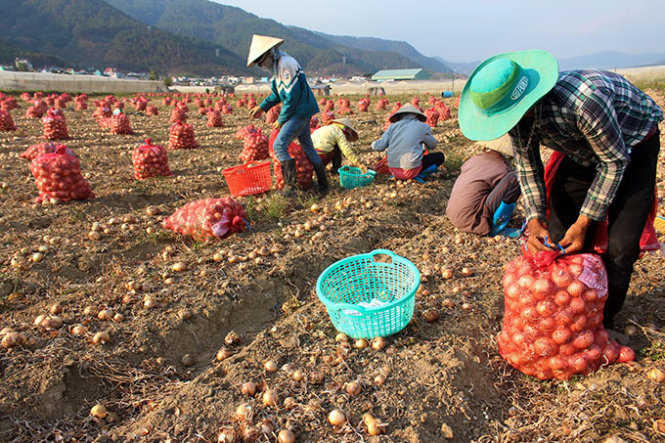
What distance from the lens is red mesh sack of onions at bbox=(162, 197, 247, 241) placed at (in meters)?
4.44

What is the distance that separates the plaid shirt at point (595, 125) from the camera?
1948 mm

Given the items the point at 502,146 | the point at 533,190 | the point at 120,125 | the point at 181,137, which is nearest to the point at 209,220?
the point at 533,190

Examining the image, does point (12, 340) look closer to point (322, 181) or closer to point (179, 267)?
point (179, 267)

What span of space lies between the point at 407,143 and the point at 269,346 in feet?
13.3

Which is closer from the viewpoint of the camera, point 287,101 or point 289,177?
point 287,101

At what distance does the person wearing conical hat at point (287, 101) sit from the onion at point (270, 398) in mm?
3713

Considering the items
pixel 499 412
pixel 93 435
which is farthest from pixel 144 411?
pixel 499 412

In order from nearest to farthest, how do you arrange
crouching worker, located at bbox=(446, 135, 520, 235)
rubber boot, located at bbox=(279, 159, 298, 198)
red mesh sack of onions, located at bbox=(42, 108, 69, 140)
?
crouching worker, located at bbox=(446, 135, 520, 235) < rubber boot, located at bbox=(279, 159, 298, 198) < red mesh sack of onions, located at bbox=(42, 108, 69, 140)

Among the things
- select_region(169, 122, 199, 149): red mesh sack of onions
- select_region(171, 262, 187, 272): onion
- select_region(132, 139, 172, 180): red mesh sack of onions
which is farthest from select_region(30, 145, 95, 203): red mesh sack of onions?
select_region(169, 122, 199, 149): red mesh sack of onions

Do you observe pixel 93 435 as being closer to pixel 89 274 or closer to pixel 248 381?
pixel 248 381

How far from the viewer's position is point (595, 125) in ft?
6.39

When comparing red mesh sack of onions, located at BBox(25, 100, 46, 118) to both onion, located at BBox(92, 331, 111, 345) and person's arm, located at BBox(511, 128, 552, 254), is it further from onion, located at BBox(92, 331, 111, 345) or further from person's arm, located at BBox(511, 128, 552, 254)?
person's arm, located at BBox(511, 128, 552, 254)

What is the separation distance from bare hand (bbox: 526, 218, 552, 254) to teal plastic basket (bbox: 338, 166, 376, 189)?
145 inches

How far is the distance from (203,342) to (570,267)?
2629mm
